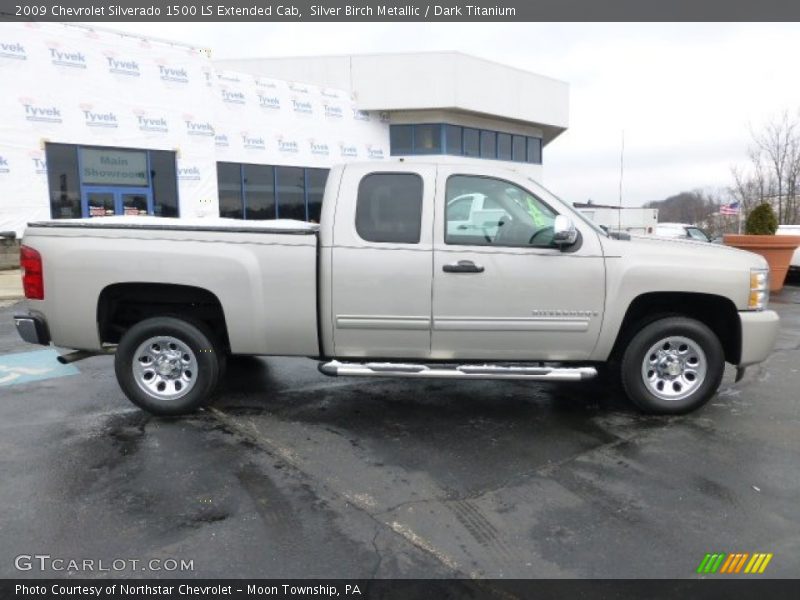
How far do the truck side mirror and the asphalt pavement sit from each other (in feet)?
4.82

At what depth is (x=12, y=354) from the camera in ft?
24.2

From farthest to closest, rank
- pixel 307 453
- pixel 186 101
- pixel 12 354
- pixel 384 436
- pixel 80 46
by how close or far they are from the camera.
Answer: pixel 186 101
pixel 80 46
pixel 12 354
pixel 384 436
pixel 307 453

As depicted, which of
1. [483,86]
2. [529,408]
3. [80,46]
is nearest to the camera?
[529,408]

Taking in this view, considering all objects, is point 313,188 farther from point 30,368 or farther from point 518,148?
point 30,368

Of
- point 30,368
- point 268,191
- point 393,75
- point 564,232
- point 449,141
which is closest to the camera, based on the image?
point 564,232

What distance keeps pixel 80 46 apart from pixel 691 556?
73.2 feet

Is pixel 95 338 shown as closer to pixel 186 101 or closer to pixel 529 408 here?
pixel 529 408

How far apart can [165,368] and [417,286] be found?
220 centimetres

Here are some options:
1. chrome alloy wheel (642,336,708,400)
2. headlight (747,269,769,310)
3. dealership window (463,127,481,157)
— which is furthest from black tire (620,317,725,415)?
dealership window (463,127,481,157)

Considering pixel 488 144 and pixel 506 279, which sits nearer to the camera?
pixel 506 279

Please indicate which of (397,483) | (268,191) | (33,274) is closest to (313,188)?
(268,191)

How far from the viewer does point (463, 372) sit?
455 centimetres

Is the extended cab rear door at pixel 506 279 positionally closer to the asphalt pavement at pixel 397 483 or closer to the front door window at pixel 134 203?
the asphalt pavement at pixel 397 483

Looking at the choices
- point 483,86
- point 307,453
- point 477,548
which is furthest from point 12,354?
point 483,86
